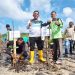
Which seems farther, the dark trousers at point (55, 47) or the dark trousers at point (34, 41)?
the dark trousers at point (55, 47)

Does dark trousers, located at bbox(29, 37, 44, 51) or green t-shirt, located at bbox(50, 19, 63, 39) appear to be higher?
green t-shirt, located at bbox(50, 19, 63, 39)

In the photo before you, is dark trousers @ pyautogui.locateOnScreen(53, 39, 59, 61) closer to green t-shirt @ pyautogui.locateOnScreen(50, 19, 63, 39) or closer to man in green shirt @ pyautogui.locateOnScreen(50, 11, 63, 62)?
man in green shirt @ pyautogui.locateOnScreen(50, 11, 63, 62)

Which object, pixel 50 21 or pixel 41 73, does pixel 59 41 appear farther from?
pixel 41 73

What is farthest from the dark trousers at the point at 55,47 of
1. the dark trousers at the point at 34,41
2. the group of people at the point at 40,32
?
the dark trousers at the point at 34,41

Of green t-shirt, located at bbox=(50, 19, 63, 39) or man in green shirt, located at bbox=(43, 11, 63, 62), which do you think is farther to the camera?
green t-shirt, located at bbox=(50, 19, 63, 39)

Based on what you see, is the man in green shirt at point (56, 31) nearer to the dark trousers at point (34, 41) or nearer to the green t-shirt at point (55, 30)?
the green t-shirt at point (55, 30)

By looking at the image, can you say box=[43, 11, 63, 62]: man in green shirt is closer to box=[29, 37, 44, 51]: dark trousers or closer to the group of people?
the group of people

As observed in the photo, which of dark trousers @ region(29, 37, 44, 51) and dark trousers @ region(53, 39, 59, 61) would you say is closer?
dark trousers @ region(29, 37, 44, 51)

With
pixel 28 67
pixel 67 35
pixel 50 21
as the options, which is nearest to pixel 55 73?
pixel 28 67

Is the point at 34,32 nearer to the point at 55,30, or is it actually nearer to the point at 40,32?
the point at 40,32

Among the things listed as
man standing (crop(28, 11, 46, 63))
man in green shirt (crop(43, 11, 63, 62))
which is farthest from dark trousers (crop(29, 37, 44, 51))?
man in green shirt (crop(43, 11, 63, 62))

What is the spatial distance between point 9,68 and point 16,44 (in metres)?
1.14

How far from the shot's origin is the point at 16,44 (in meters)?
12.0

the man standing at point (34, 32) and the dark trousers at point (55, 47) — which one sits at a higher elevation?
the man standing at point (34, 32)
